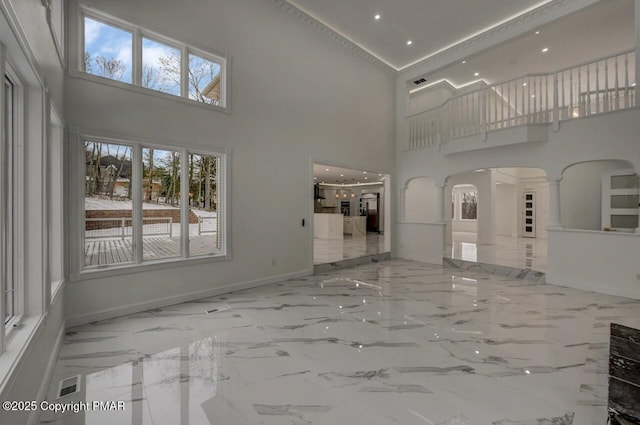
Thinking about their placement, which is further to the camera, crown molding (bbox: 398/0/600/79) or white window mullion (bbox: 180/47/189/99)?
crown molding (bbox: 398/0/600/79)

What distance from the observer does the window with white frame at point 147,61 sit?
364 cm

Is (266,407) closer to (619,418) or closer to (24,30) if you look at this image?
(619,418)

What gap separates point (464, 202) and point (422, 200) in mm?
5911

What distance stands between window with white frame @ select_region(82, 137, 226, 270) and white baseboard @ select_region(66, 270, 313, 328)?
22.3 inches

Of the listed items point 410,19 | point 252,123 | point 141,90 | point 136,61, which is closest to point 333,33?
point 410,19

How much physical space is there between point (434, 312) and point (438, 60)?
20.9 feet

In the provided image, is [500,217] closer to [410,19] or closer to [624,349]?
[410,19]

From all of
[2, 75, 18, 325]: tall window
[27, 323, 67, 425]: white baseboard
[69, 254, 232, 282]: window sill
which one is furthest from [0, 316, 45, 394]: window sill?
[69, 254, 232, 282]: window sill

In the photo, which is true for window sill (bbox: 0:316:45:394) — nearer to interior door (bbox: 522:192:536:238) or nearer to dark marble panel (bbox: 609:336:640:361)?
dark marble panel (bbox: 609:336:640:361)

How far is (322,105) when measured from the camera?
20.6 ft

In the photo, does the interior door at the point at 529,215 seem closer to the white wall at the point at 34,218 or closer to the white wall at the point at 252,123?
the white wall at the point at 252,123

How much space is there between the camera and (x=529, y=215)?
38.8ft

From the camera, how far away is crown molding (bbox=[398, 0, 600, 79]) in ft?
18.3

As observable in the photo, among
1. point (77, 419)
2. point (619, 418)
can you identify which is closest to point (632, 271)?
point (619, 418)
